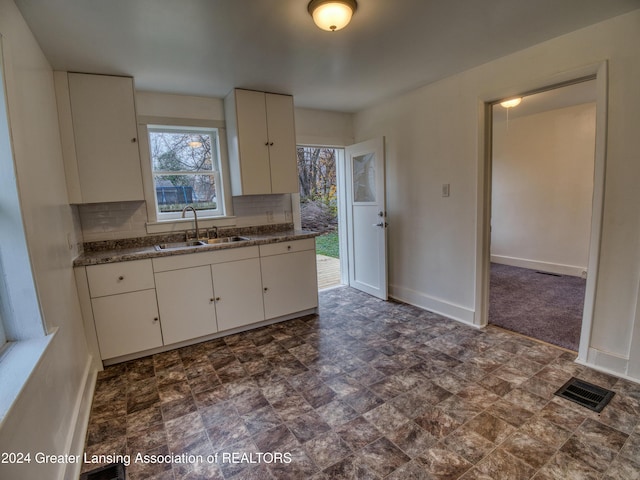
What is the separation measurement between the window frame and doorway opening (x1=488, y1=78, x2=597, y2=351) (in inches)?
116

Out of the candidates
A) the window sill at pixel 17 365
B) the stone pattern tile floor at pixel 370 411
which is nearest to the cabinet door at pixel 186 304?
the stone pattern tile floor at pixel 370 411

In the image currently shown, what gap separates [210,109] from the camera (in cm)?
335

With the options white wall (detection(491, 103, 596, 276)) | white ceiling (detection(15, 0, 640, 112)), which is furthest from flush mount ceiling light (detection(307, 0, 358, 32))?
white wall (detection(491, 103, 596, 276))

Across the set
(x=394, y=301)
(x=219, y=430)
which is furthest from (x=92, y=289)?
(x=394, y=301)

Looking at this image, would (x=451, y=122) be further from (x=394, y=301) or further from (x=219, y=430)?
(x=219, y=430)

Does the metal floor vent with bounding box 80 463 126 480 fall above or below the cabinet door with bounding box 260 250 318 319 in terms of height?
below

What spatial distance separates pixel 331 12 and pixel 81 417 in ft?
8.76

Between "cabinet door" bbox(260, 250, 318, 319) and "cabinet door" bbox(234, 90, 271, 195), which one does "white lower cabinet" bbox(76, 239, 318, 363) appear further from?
"cabinet door" bbox(234, 90, 271, 195)

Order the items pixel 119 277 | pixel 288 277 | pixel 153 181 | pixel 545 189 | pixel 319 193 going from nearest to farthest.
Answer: pixel 119 277
pixel 153 181
pixel 288 277
pixel 545 189
pixel 319 193

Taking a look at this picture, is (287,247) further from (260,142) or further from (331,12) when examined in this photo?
(331,12)

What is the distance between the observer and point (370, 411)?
1.93 m

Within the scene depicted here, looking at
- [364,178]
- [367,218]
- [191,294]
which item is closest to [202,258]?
[191,294]

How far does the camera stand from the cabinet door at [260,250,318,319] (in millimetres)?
3197

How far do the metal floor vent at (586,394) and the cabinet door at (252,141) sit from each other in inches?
115
